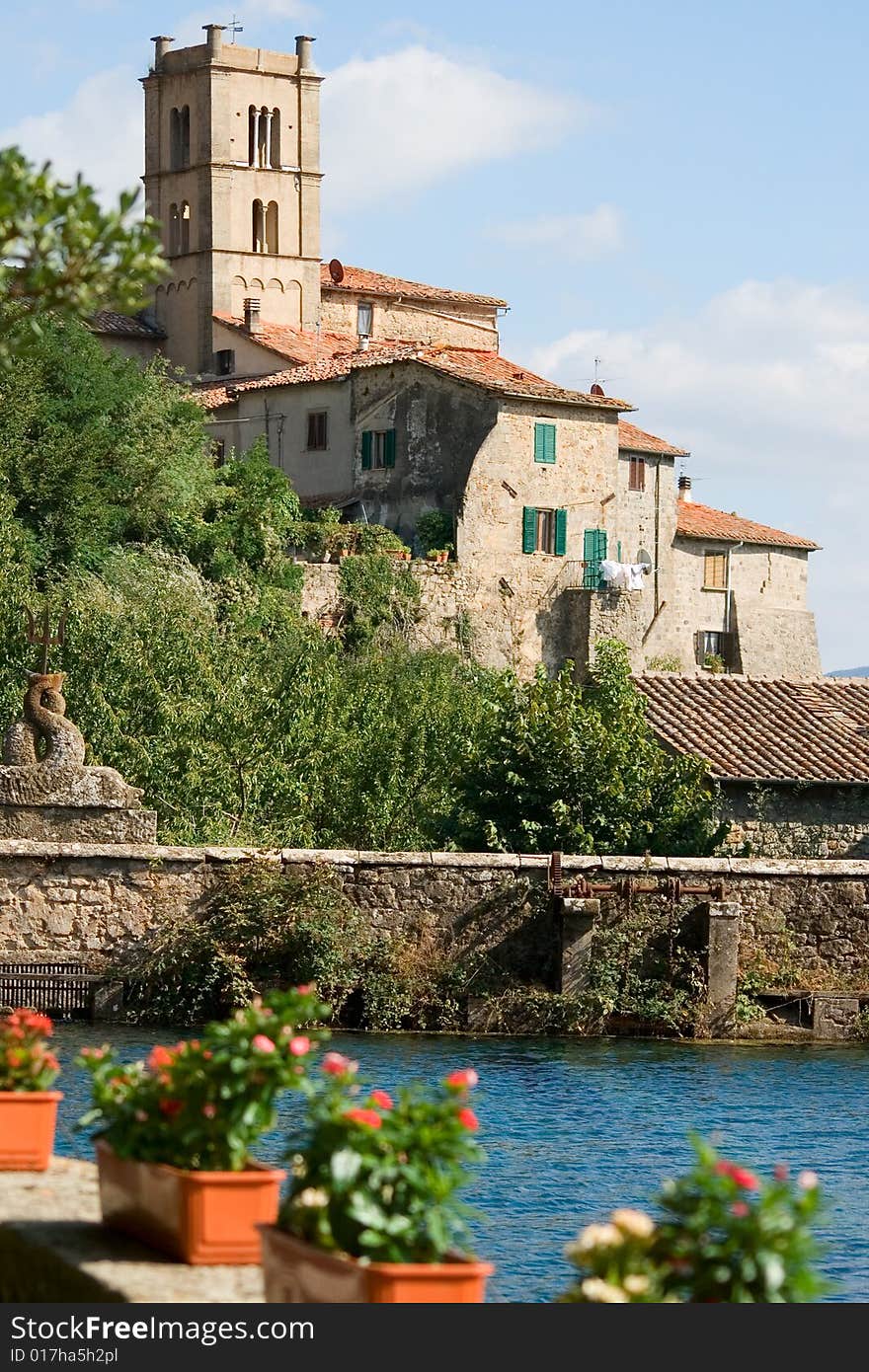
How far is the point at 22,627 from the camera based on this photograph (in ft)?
117

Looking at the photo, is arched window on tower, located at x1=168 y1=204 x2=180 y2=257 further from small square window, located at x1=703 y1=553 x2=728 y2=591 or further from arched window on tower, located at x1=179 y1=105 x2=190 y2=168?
small square window, located at x1=703 y1=553 x2=728 y2=591

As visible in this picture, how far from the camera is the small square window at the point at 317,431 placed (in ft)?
196

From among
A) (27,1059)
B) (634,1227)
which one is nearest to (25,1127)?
(27,1059)

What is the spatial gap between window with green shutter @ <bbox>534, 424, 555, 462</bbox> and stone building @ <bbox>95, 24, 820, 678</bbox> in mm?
52

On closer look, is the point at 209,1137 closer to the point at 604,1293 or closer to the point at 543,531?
the point at 604,1293

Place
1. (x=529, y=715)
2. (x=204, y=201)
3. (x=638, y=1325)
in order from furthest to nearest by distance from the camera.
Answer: (x=204, y=201), (x=529, y=715), (x=638, y=1325)

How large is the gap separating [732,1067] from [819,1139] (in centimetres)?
382

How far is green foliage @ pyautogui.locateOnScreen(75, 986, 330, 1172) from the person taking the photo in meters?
7.86

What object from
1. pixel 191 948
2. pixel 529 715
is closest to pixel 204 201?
pixel 529 715

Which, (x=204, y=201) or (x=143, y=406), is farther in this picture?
(x=204, y=201)

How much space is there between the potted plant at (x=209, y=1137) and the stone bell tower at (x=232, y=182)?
61.7 m

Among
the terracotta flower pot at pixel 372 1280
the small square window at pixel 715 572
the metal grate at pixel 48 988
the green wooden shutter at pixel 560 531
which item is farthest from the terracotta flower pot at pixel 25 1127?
the small square window at pixel 715 572

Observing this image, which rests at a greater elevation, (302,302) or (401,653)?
(302,302)

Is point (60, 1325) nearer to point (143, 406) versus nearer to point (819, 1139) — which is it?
point (819, 1139)
